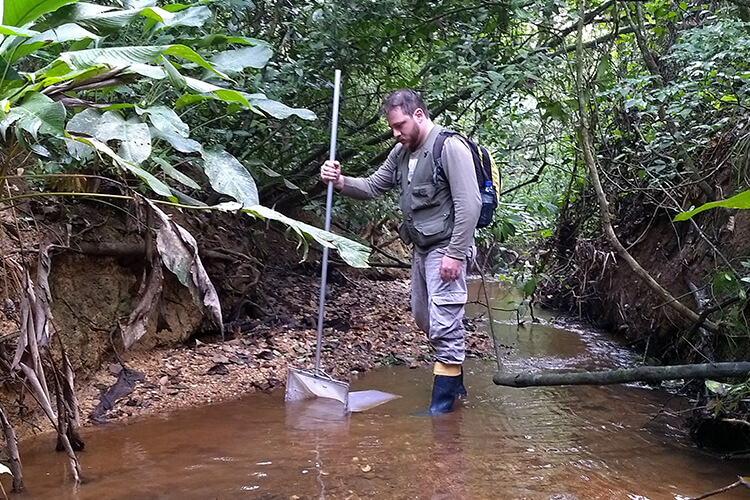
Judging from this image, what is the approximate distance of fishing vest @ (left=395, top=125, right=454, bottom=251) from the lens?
383 centimetres

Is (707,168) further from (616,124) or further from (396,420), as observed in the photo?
(396,420)

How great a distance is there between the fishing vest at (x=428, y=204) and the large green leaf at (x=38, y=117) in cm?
242

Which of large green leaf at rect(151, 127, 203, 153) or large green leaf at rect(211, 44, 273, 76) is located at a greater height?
large green leaf at rect(211, 44, 273, 76)

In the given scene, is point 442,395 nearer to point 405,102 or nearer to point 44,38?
point 405,102

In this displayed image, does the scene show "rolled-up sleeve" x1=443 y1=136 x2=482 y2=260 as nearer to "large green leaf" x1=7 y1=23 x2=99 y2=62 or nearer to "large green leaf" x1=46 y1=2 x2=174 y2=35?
"large green leaf" x1=46 y1=2 x2=174 y2=35

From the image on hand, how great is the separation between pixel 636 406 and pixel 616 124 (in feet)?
10.2

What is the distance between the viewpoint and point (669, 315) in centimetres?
449

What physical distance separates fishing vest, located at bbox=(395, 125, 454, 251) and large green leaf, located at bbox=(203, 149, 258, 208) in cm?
151

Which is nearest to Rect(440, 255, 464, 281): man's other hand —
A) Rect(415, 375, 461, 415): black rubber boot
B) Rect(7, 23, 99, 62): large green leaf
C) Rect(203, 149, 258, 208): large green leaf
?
Rect(415, 375, 461, 415): black rubber boot

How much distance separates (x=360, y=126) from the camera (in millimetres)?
5855

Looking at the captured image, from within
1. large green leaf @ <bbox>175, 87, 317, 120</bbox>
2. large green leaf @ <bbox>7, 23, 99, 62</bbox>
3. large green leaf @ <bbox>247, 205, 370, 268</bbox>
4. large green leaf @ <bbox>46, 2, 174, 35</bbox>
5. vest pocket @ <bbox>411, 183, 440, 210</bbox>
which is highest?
large green leaf @ <bbox>46, 2, 174, 35</bbox>

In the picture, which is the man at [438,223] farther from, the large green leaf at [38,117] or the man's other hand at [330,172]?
the large green leaf at [38,117]

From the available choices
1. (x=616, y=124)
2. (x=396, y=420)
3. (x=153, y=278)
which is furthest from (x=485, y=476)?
(x=616, y=124)

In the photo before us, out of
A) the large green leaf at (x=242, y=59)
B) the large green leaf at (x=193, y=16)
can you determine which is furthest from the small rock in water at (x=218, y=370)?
the large green leaf at (x=193, y=16)
